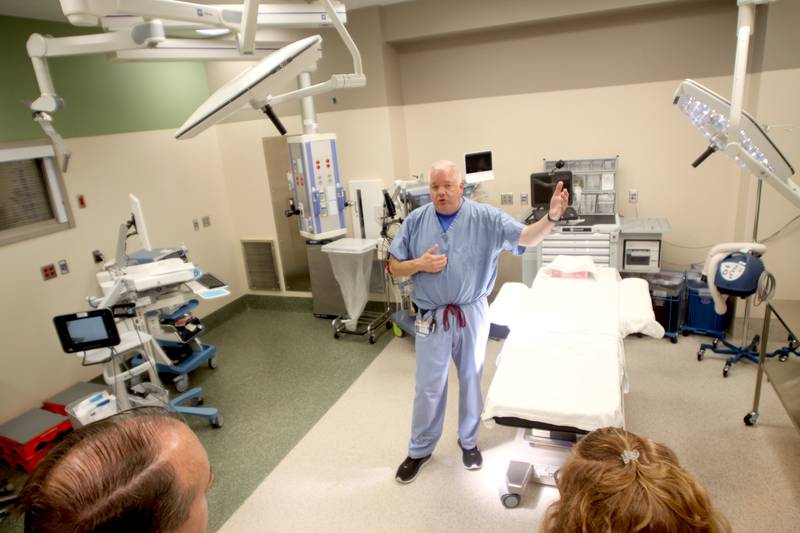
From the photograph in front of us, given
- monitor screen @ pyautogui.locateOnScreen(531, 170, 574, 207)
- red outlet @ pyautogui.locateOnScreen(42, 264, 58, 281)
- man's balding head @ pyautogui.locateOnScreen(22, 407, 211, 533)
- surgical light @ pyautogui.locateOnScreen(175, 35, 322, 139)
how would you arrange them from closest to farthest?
man's balding head @ pyautogui.locateOnScreen(22, 407, 211, 533) < surgical light @ pyautogui.locateOnScreen(175, 35, 322, 139) < red outlet @ pyautogui.locateOnScreen(42, 264, 58, 281) < monitor screen @ pyautogui.locateOnScreen(531, 170, 574, 207)

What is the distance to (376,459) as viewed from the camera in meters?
2.89

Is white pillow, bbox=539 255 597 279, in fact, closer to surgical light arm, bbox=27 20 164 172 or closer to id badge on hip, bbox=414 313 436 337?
id badge on hip, bbox=414 313 436 337

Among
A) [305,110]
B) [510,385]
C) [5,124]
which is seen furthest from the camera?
[305,110]

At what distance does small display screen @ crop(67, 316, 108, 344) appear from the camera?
2.62m

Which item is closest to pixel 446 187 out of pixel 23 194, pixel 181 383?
pixel 181 383

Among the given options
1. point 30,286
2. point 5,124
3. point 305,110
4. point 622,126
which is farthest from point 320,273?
point 622,126

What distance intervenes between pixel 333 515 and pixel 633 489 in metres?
2.01

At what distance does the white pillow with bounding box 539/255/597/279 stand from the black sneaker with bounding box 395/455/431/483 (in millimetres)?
1479

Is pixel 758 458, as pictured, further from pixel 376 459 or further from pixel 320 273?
pixel 320 273

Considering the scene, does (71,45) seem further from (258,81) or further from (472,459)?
(472,459)

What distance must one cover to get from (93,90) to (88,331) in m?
2.31

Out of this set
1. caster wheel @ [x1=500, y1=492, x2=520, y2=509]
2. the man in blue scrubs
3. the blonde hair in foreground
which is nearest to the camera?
the blonde hair in foreground

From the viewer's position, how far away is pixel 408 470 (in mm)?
2689

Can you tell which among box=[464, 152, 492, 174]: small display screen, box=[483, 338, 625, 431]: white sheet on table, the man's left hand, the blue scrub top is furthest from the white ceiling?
box=[483, 338, 625, 431]: white sheet on table
